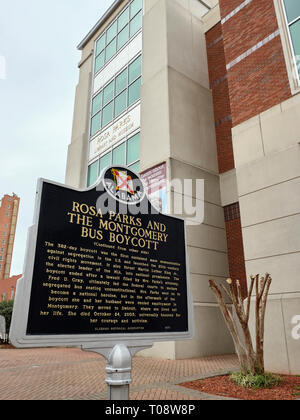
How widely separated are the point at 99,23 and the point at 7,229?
7704 cm

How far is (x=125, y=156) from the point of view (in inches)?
691

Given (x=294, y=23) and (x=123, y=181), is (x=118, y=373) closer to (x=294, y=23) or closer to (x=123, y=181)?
(x=123, y=181)

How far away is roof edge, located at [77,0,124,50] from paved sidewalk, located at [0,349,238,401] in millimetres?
22267

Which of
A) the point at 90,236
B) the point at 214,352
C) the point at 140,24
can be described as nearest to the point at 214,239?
the point at 214,352

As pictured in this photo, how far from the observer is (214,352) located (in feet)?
41.2

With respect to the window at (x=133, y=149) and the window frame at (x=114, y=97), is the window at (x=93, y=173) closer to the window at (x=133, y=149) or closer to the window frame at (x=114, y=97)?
the window frame at (x=114, y=97)

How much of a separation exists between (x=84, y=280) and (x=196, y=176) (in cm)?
1175

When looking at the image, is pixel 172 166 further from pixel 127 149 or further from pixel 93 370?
pixel 93 370

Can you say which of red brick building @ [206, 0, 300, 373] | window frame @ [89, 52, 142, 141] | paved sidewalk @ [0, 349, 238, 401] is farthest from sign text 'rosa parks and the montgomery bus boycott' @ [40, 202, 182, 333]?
window frame @ [89, 52, 142, 141]

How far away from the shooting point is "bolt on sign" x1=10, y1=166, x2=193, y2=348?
10.3 ft

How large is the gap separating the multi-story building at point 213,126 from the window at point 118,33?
115 mm

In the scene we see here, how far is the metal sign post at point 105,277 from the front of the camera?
3121mm
